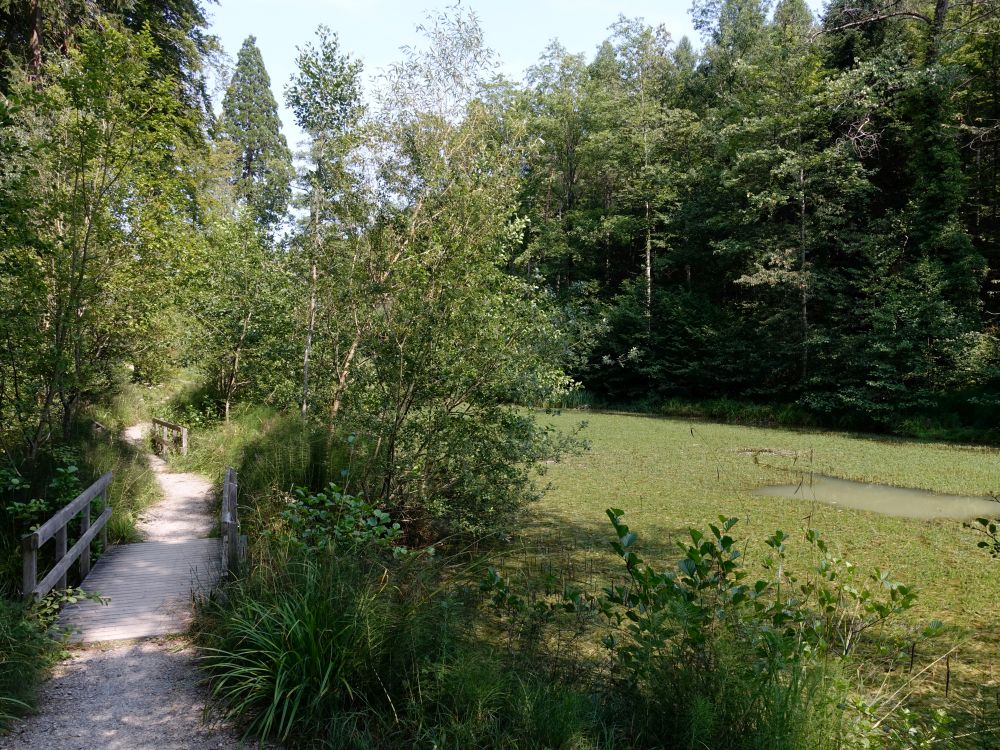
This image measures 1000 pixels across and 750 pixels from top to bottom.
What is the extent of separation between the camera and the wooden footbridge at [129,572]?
405 centimetres

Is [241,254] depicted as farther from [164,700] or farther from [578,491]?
[164,700]

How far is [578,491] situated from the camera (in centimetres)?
990

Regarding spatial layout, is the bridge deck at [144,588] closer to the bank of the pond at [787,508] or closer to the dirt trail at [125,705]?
the dirt trail at [125,705]

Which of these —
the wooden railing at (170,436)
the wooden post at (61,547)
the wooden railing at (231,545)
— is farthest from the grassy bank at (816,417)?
the wooden post at (61,547)

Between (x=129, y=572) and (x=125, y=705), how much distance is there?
2364 mm

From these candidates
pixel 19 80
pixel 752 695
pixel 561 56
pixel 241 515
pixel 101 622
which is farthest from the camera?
pixel 561 56

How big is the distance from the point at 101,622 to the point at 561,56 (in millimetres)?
33906

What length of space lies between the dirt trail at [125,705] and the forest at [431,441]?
14cm

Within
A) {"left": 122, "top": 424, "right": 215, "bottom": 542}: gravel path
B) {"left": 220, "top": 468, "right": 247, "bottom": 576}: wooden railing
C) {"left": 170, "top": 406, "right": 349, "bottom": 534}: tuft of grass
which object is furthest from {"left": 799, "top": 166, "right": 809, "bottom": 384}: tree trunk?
{"left": 220, "top": 468, "right": 247, "bottom": 576}: wooden railing

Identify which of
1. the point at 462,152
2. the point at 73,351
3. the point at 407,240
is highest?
the point at 462,152

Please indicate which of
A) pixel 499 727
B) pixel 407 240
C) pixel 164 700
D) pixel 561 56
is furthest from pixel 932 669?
pixel 561 56

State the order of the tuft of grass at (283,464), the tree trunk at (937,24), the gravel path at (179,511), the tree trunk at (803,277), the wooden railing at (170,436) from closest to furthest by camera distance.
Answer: the tuft of grass at (283,464)
the gravel path at (179,511)
the wooden railing at (170,436)
the tree trunk at (937,24)
the tree trunk at (803,277)

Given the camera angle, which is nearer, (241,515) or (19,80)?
(241,515)

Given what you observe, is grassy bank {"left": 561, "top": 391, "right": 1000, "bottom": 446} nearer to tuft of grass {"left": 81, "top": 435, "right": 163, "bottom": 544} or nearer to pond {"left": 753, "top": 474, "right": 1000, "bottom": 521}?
pond {"left": 753, "top": 474, "right": 1000, "bottom": 521}
